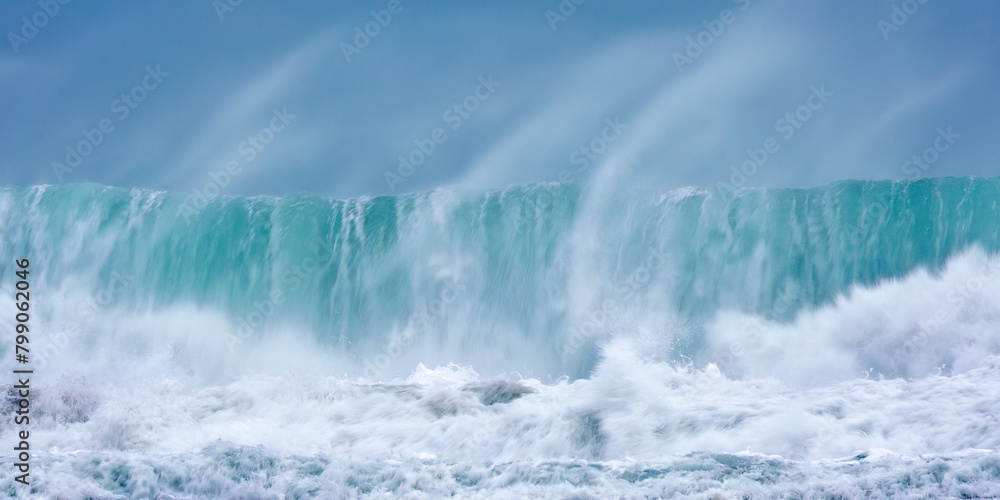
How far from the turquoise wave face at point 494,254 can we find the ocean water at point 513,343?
0.14 feet

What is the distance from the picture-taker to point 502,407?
891 cm

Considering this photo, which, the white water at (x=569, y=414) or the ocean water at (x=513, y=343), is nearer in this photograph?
the white water at (x=569, y=414)

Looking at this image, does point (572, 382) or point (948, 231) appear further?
point (948, 231)

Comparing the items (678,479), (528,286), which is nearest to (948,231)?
(528,286)

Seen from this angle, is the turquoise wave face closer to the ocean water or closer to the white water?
the ocean water

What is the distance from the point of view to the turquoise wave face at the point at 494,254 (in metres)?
11.4

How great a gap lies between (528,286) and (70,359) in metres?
7.31

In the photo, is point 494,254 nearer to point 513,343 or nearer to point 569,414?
point 513,343

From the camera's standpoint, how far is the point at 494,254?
1227 centimetres

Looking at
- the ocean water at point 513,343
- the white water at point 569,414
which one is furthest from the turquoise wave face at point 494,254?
the white water at point 569,414

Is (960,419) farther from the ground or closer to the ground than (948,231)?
closer to the ground

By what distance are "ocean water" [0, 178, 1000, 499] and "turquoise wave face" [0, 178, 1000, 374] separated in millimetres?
42

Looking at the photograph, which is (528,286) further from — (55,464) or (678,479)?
(55,464)

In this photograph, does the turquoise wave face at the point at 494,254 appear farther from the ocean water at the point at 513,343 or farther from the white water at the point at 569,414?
the white water at the point at 569,414
